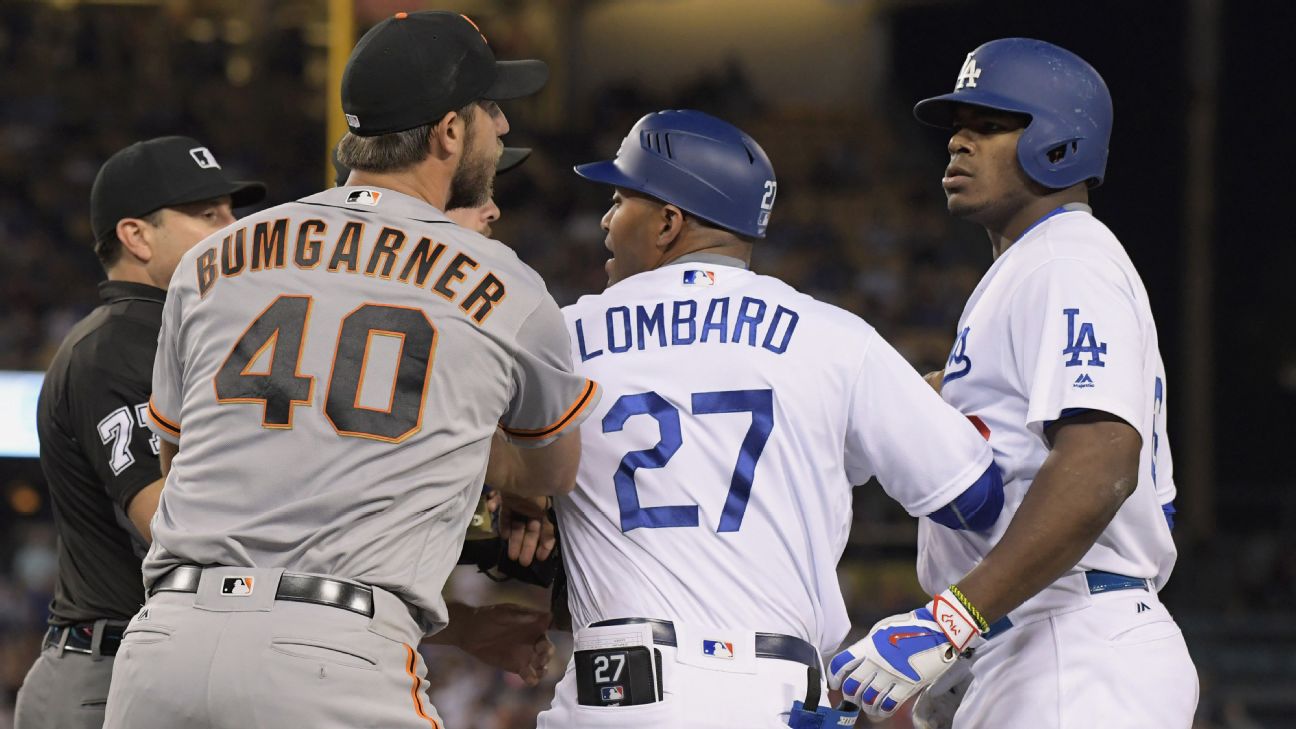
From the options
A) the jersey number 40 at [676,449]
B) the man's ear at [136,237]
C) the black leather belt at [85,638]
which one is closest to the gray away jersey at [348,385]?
the jersey number 40 at [676,449]

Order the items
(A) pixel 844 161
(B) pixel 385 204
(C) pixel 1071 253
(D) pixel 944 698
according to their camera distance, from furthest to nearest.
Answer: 1. (A) pixel 844 161
2. (D) pixel 944 698
3. (C) pixel 1071 253
4. (B) pixel 385 204

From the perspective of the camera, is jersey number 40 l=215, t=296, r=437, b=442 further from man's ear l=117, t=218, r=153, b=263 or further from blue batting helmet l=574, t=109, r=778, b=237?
man's ear l=117, t=218, r=153, b=263

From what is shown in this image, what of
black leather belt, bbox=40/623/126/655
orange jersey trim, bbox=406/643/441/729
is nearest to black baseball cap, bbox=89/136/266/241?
black leather belt, bbox=40/623/126/655

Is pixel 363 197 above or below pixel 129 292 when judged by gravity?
above

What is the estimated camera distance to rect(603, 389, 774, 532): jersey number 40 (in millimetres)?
3205

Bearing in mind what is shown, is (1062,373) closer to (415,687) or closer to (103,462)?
(415,687)

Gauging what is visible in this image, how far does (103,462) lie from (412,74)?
138 cm

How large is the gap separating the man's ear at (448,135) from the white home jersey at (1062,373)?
1328mm

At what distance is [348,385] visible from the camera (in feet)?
9.07

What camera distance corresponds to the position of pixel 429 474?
2.79 metres

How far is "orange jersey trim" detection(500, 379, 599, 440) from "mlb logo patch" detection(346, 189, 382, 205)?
0.53 meters

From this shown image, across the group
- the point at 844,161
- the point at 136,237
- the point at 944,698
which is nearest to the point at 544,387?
the point at 944,698

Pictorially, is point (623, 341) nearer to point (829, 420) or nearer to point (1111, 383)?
point (829, 420)

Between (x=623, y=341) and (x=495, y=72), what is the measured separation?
25.3 inches
